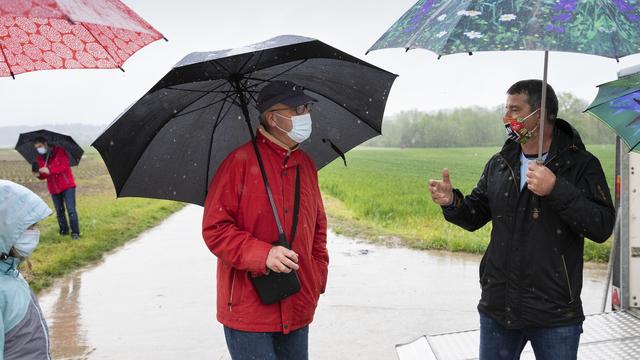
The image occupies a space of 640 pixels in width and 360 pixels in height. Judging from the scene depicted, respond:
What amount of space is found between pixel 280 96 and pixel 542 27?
1.19 meters

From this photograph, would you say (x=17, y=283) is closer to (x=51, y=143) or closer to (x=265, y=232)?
(x=265, y=232)

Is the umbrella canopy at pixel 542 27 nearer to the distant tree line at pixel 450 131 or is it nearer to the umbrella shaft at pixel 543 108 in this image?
the umbrella shaft at pixel 543 108

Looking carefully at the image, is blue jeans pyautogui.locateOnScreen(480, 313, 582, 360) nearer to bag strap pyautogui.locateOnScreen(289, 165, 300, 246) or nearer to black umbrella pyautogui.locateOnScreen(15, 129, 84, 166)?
bag strap pyautogui.locateOnScreen(289, 165, 300, 246)

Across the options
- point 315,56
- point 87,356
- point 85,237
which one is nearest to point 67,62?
point 315,56

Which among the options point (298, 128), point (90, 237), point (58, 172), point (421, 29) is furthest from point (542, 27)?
point (90, 237)

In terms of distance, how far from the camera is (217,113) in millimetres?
3469

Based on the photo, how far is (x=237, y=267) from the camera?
2.89m

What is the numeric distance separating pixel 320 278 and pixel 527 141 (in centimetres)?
117


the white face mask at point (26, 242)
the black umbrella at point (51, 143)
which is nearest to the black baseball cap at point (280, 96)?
the white face mask at point (26, 242)

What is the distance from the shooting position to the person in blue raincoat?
241 centimetres

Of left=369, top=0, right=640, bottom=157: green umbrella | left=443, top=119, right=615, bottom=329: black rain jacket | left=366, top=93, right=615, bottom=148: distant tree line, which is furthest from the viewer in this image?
left=366, top=93, right=615, bottom=148: distant tree line

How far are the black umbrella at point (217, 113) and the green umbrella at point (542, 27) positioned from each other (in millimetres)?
643

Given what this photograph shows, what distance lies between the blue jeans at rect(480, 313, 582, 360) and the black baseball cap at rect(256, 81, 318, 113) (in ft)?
4.38

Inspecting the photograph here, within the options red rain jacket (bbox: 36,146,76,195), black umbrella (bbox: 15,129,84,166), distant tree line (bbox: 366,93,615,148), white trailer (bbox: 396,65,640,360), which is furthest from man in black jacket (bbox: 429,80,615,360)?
distant tree line (bbox: 366,93,615,148)
